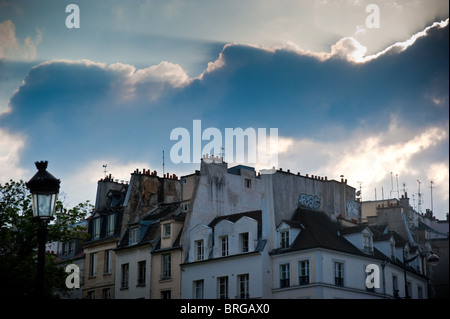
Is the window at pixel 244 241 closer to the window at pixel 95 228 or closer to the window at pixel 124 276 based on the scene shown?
the window at pixel 124 276

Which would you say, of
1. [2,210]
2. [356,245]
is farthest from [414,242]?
[2,210]

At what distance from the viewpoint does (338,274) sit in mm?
45594

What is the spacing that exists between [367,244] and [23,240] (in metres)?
21.7

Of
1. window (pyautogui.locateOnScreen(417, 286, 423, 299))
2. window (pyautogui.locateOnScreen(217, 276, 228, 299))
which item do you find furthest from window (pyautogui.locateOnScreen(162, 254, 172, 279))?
window (pyautogui.locateOnScreen(417, 286, 423, 299))

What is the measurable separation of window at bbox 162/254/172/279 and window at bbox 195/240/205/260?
2227 millimetres

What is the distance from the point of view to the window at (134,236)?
55.8 metres

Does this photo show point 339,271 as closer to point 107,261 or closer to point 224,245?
point 224,245

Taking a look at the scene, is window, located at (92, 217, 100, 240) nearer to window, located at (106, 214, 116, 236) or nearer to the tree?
window, located at (106, 214, 116, 236)

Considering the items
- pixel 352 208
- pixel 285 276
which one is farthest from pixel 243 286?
pixel 352 208

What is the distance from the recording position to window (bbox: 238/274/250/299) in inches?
1845

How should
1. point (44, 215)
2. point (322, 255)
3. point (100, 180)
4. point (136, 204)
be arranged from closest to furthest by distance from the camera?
point (44, 215)
point (322, 255)
point (136, 204)
point (100, 180)
